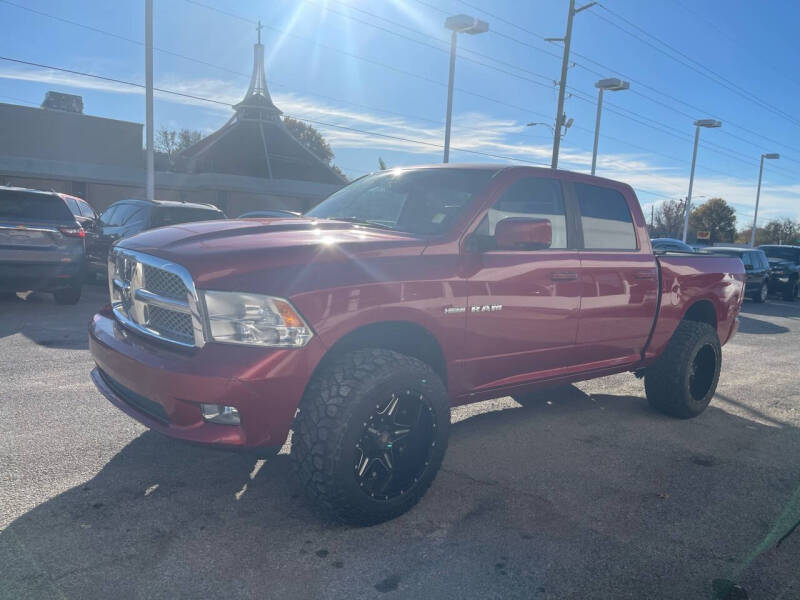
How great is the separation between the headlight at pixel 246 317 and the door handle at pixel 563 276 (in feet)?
6.26

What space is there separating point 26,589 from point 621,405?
4.81 meters

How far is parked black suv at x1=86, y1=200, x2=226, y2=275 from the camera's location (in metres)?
10.4

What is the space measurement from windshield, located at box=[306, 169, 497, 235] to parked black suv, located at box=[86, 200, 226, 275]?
6221mm

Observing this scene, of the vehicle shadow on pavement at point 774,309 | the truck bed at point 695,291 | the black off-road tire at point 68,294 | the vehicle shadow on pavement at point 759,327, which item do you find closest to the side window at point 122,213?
the black off-road tire at point 68,294

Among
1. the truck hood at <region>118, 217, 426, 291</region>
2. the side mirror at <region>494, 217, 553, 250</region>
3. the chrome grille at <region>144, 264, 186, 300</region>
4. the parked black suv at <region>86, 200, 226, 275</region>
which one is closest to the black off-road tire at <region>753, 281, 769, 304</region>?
the parked black suv at <region>86, 200, 226, 275</region>

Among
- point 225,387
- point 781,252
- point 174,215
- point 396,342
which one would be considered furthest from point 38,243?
point 781,252

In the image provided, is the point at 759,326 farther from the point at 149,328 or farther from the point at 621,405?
the point at 149,328

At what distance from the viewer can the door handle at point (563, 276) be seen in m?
4.01

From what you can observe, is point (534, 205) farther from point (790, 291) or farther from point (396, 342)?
point (790, 291)

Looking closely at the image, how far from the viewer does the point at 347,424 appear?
9.46 feet

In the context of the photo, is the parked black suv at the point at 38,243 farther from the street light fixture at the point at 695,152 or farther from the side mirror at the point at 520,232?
the street light fixture at the point at 695,152

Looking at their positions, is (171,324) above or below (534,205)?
below

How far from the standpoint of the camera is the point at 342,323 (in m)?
2.96

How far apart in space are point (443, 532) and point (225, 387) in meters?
1.30
